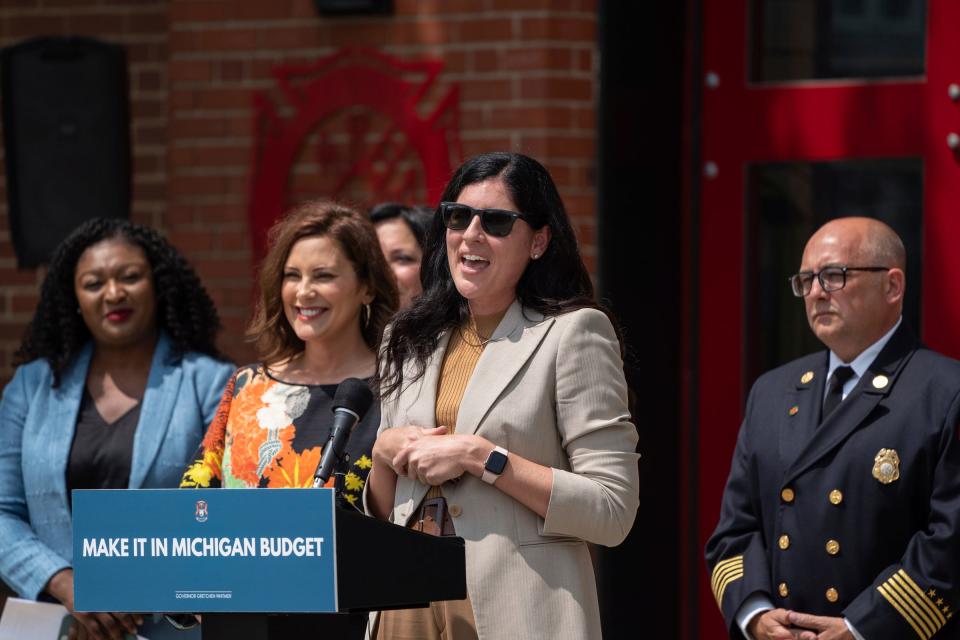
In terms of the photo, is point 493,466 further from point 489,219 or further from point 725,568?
point 725,568

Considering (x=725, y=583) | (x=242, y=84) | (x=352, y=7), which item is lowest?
(x=725, y=583)

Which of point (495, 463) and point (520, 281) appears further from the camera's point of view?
point (520, 281)

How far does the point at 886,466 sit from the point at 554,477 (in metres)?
1.05

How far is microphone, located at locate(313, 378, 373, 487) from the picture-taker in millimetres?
3045

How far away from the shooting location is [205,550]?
294cm

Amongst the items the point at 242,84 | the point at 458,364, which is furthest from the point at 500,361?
the point at 242,84

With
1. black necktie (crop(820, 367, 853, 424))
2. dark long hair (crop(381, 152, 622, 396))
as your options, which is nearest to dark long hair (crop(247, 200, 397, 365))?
dark long hair (crop(381, 152, 622, 396))

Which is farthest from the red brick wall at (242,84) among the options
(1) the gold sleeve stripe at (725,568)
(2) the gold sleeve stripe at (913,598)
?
(2) the gold sleeve stripe at (913,598)

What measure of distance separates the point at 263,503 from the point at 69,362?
7.12 feet

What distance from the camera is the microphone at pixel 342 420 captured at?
3045 millimetres

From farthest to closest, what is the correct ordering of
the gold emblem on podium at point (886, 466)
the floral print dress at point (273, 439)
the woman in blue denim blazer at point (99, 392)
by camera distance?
the woman in blue denim blazer at point (99, 392) < the floral print dress at point (273, 439) < the gold emblem on podium at point (886, 466)

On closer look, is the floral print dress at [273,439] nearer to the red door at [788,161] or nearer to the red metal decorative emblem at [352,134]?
the red metal decorative emblem at [352,134]

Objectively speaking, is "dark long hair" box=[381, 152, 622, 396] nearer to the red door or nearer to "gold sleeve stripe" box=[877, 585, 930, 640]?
"gold sleeve stripe" box=[877, 585, 930, 640]

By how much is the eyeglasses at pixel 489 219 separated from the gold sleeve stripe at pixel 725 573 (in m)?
1.23
